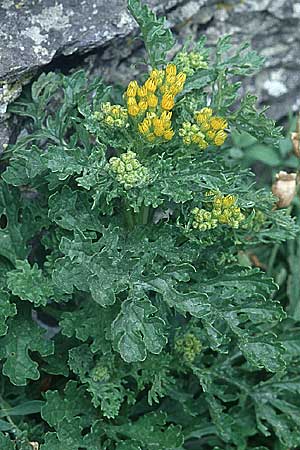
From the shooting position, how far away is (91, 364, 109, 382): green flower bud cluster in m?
2.33

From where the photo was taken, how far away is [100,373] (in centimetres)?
233

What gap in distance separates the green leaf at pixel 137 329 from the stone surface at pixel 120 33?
78cm

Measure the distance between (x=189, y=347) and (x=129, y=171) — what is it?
678 mm

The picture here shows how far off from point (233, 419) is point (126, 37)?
1.38 meters

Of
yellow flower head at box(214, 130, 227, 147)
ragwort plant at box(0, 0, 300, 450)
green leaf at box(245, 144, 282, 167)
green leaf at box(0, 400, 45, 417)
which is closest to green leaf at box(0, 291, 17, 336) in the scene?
ragwort plant at box(0, 0, 300, 450)

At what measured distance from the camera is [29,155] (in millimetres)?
2227

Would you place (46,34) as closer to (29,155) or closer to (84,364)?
(29,155)

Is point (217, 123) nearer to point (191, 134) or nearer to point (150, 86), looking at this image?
point (191, 134)

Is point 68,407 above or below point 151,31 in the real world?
below

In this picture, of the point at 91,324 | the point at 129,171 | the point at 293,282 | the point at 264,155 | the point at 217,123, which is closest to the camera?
the point at 129,171

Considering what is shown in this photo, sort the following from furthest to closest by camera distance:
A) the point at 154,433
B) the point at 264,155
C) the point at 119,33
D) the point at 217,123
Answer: the point at 264,155 < the point at 119,33 < the point at 154,433 < the point at 217,123

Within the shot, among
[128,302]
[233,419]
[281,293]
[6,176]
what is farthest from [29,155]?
[281,293]

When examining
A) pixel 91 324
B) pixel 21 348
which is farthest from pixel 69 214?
pixel 21 348

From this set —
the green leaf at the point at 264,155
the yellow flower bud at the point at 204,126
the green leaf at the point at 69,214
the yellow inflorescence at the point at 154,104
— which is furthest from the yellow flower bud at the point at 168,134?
the green leaf at the point at 264,155
